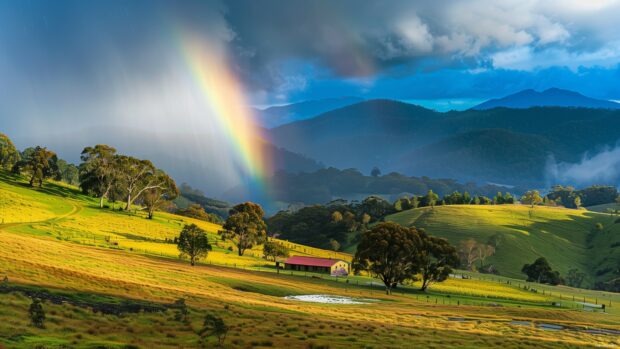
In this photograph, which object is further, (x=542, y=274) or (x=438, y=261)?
(x=542, y=274)

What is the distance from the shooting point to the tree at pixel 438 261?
319 ft

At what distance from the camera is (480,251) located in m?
184

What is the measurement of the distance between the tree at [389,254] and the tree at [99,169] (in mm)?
89001

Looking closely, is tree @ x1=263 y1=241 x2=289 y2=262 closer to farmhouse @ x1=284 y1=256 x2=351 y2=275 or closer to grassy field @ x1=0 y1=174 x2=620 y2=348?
farmhouse @ x1=284 y1=256 x2=351 y2=275

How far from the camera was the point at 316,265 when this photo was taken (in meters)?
118

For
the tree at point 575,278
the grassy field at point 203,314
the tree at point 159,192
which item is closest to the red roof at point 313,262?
the grassy field at point 203,314

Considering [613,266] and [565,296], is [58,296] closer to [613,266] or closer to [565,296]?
[565,296]

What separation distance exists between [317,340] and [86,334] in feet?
49.9

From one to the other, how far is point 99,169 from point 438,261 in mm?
104459

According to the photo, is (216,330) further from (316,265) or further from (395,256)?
(316,265)

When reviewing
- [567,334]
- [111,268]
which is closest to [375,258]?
[567,334]

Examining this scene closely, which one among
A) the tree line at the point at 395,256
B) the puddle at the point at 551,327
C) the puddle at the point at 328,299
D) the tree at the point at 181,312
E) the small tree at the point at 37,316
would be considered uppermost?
the tree line at the point at 395,256

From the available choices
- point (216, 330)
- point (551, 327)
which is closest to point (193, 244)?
point (551, 327)

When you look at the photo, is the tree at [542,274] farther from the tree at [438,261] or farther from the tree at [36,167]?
the tree at [36,167]
